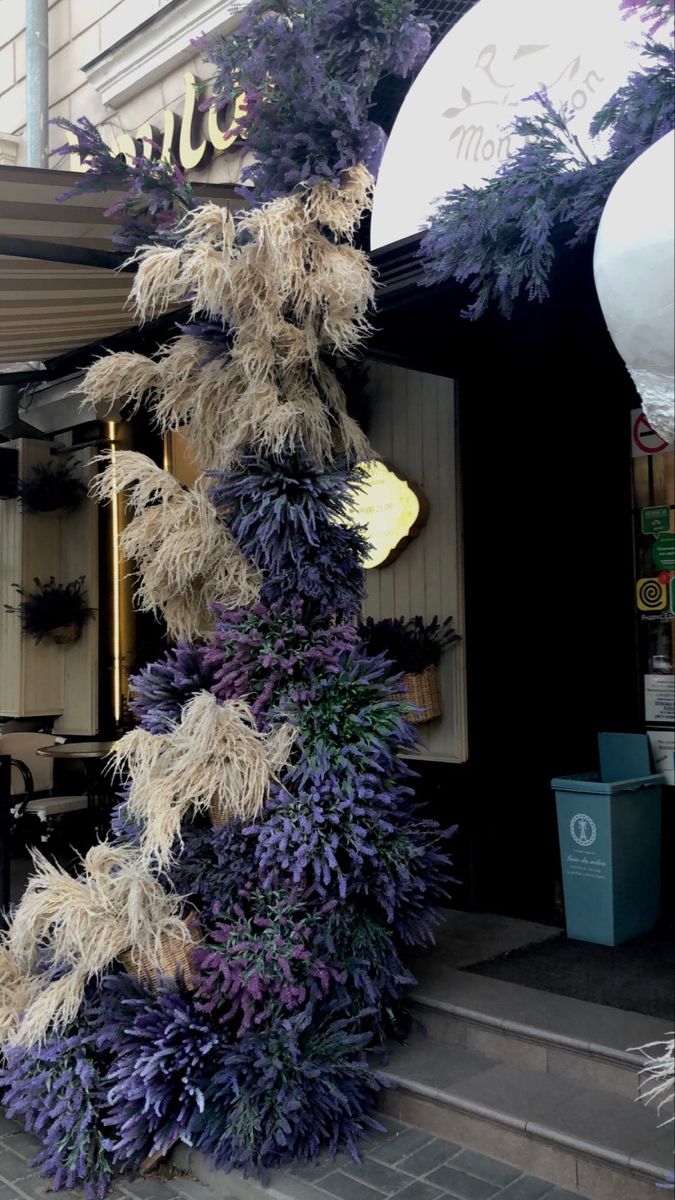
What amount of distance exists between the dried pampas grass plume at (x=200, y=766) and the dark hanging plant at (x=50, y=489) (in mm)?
5114

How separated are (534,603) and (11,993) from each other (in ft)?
11.1

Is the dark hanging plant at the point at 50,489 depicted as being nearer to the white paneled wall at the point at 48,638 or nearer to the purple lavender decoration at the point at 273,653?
the white paneled wall at the point at 48,638

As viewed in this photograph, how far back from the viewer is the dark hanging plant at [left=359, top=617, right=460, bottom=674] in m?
5.56

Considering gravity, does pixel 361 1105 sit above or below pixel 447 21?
below

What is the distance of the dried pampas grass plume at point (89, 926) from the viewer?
3744 millimetres

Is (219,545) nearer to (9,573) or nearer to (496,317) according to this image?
(496,317)

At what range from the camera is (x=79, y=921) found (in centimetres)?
374

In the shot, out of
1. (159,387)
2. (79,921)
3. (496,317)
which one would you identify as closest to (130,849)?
(79,921)

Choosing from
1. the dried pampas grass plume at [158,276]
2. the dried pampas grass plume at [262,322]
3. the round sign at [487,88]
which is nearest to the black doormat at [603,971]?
the dried pampas grass plume at [262,322]

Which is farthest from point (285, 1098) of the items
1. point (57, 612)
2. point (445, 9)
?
point (57, 612)

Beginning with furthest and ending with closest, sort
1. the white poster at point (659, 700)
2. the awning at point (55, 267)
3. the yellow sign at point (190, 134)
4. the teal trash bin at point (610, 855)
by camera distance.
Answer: the yellow sign at point (190, 134) → the white poster at point (659, 700) → the teal trash bin at point (610, 855) → the awning at point (55, 267)

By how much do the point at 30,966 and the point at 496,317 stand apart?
3.53 metres

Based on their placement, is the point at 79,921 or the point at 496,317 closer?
the point at 79,921

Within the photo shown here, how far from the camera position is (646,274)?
94.9 inches
